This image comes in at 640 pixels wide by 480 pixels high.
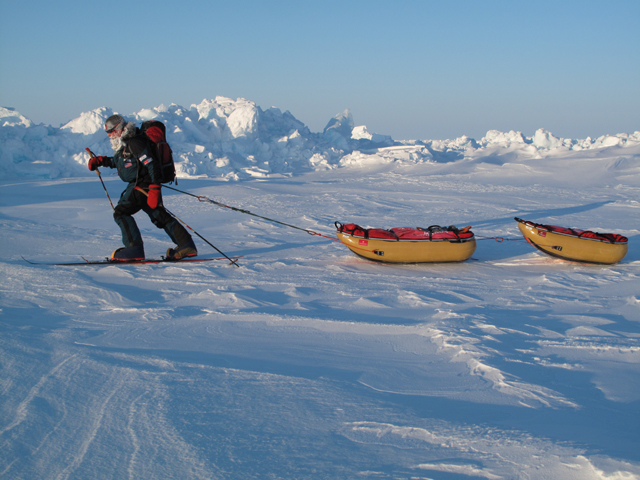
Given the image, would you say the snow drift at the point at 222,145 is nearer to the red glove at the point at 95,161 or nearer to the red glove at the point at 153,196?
the red glove at the point at 95,161

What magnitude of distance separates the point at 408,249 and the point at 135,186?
2.58 metres

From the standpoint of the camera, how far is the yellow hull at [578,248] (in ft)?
14.5

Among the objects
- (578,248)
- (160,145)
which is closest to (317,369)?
(160,145)

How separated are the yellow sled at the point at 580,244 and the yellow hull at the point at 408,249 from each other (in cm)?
81

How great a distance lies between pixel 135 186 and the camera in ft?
13.0

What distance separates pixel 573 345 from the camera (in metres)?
2.26

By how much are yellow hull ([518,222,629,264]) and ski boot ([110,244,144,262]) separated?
3886mm

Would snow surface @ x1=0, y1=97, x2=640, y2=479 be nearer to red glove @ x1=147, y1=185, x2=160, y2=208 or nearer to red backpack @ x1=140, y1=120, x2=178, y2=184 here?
red glove @ x1=147, y1=185, x2=160, y2=208

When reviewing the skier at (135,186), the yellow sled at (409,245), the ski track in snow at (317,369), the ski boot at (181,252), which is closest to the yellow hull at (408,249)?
the yellow sled at (409,245)

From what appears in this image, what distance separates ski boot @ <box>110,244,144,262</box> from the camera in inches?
156

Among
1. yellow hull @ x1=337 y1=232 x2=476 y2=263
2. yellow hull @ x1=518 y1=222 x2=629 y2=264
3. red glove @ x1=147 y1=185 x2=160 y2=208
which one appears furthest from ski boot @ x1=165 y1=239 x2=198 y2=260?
yellow hull @ x1=518 y1=222 x2=629 y2=264

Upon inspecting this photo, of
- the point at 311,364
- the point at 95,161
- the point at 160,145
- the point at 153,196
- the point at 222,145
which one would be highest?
the point at 222,145

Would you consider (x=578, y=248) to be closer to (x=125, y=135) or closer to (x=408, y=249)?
(x=408, y=249)

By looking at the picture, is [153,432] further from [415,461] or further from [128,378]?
[415,461]
